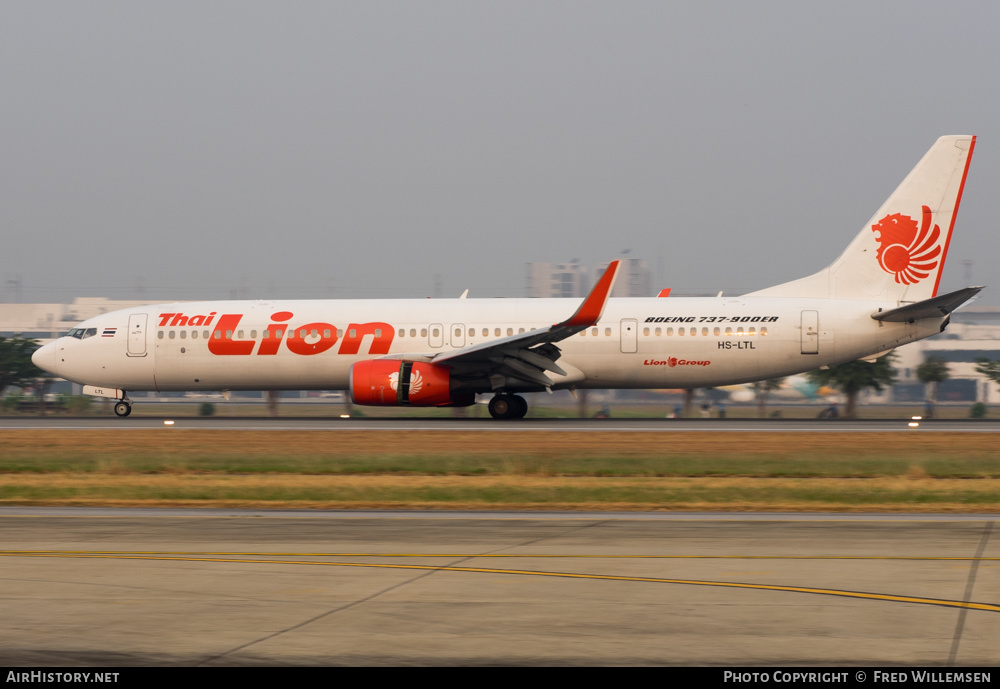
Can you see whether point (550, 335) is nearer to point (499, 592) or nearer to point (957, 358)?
point (499, 592)

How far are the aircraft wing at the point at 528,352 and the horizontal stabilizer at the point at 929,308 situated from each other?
8672 millimetres

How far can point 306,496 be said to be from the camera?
1827 cm

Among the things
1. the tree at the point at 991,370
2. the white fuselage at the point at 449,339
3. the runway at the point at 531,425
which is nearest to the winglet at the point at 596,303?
the white fuselage at the point at 449,339

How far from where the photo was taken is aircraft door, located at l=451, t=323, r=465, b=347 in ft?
112

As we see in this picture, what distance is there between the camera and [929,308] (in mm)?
31406

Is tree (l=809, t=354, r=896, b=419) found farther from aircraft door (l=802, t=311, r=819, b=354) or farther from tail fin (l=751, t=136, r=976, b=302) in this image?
aircraft door (l=802, t=311, r=819, b=354)

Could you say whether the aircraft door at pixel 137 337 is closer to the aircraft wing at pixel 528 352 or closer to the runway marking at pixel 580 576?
the aircraft wing at pixel 528 352

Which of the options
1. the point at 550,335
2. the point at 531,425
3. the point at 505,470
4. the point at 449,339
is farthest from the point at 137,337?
the point at 505,470

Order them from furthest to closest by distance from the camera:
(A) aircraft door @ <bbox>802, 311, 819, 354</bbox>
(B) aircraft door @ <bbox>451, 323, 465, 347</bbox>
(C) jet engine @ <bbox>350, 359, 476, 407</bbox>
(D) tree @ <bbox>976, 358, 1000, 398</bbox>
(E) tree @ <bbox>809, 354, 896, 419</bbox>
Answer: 1. (D) tree @ <bbox>976, 358, 1000, 398</bbox>
2. (E) tree @ <bbox>809, 354, 896, 419</bbox>
3. (B) aircraft door @ <bbox>451, 323, 465, 347</bbox>
4. (A) aircraft door @ <bbox>802, 311, 819, 354</bbox>
5. (C) jet engine @ <bbox>350, 359, 476, 407</bbox>

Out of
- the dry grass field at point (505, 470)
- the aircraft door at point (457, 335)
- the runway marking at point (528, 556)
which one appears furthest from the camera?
the aircraft door at point (457, 335)

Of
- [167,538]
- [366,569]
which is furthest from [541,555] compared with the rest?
[167,538]

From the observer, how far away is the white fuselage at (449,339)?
3278 centimetres

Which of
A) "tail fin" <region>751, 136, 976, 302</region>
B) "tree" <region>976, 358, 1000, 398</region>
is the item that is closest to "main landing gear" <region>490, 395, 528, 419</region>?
"tail fin" <region>751, 136, 976, 302</region>

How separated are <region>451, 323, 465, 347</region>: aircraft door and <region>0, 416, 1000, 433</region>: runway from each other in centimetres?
251
